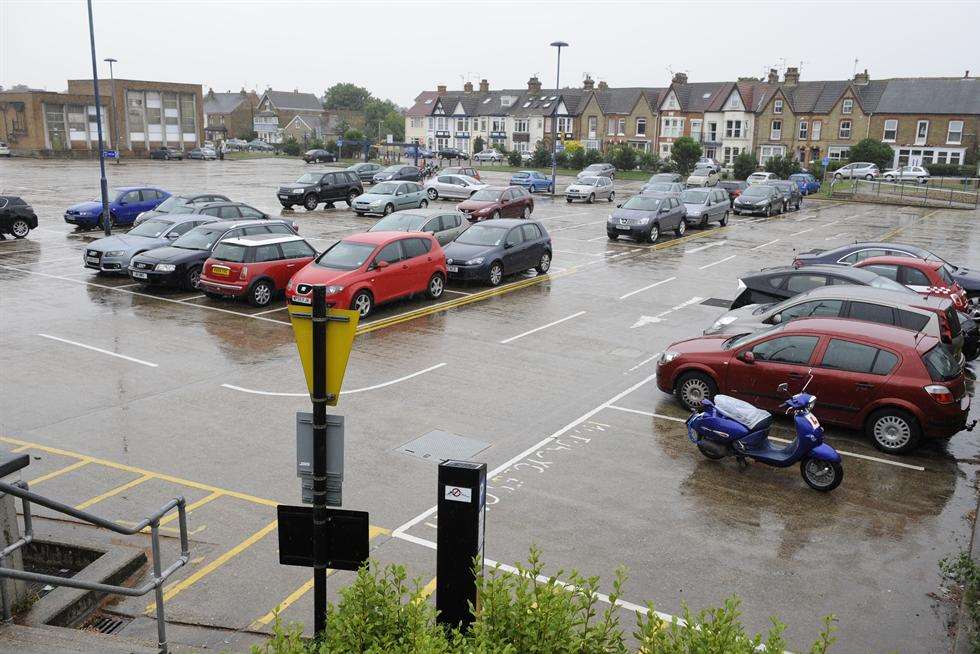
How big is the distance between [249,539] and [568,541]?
3.25 metres

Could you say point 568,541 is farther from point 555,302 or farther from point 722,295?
point 722,295

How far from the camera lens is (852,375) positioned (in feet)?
36.3

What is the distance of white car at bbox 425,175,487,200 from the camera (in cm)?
4241

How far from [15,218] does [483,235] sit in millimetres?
16823

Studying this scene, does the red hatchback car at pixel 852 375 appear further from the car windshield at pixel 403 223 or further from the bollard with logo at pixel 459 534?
the car windshield at pixel 403 223

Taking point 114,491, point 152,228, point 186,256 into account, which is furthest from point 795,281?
point 152,228

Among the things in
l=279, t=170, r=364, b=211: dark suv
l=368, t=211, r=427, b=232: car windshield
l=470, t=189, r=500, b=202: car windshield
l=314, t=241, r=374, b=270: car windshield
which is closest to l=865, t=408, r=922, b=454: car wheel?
l=314, t=241, r=374, b=270: car windshield

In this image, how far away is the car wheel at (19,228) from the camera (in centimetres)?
2756

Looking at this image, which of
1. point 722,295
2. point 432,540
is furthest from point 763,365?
point 722,295

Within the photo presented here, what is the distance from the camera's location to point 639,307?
770 inches

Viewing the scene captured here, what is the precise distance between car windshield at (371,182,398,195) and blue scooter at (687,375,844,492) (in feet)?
91.4

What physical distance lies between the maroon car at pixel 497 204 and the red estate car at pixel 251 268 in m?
14.5

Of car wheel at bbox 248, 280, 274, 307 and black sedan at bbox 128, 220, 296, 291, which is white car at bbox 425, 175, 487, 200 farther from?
car wheel at bbox 248, 280, 274, 307

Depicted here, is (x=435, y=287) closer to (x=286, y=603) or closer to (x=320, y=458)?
(x=286, y=603)
